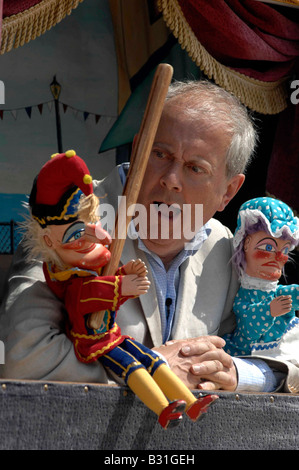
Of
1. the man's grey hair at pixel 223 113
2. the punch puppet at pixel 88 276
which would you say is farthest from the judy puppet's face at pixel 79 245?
the man's grey hair at pixel 223 113

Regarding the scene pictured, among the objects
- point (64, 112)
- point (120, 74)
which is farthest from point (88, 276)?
point (120, 74)

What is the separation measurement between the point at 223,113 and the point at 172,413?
2.86 feet

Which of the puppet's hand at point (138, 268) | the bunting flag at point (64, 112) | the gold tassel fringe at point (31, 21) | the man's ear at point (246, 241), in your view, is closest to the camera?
the puppet's hand at point (138, 268)

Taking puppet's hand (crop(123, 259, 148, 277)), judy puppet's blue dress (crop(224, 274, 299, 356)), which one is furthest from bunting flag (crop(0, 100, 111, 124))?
puppet's hand (crop(123, 259, 148, 277))

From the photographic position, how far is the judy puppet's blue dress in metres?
1.87

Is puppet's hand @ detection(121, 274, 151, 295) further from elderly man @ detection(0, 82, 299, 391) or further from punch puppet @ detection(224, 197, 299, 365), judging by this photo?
punch puppet @ detection(224, 197, 299, 365)

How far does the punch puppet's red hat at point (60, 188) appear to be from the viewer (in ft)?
4.82

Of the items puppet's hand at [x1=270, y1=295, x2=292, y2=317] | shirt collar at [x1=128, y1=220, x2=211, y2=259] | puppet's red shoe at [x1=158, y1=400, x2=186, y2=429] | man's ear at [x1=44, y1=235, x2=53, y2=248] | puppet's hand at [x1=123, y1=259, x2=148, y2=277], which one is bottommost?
puppet's hand at [x1=270, y1=295, x2=292, y2=317]

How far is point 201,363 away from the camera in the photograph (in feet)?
5.53

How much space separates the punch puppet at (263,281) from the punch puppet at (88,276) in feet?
1.42

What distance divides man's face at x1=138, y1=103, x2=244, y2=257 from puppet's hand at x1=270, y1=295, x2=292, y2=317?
28 cm

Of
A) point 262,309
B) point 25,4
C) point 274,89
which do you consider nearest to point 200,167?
point 262,309

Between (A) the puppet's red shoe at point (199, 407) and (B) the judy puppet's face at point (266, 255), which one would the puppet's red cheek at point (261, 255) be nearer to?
(B) the judy puppet's face at point (266, 255)

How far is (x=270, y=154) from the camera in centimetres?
286
